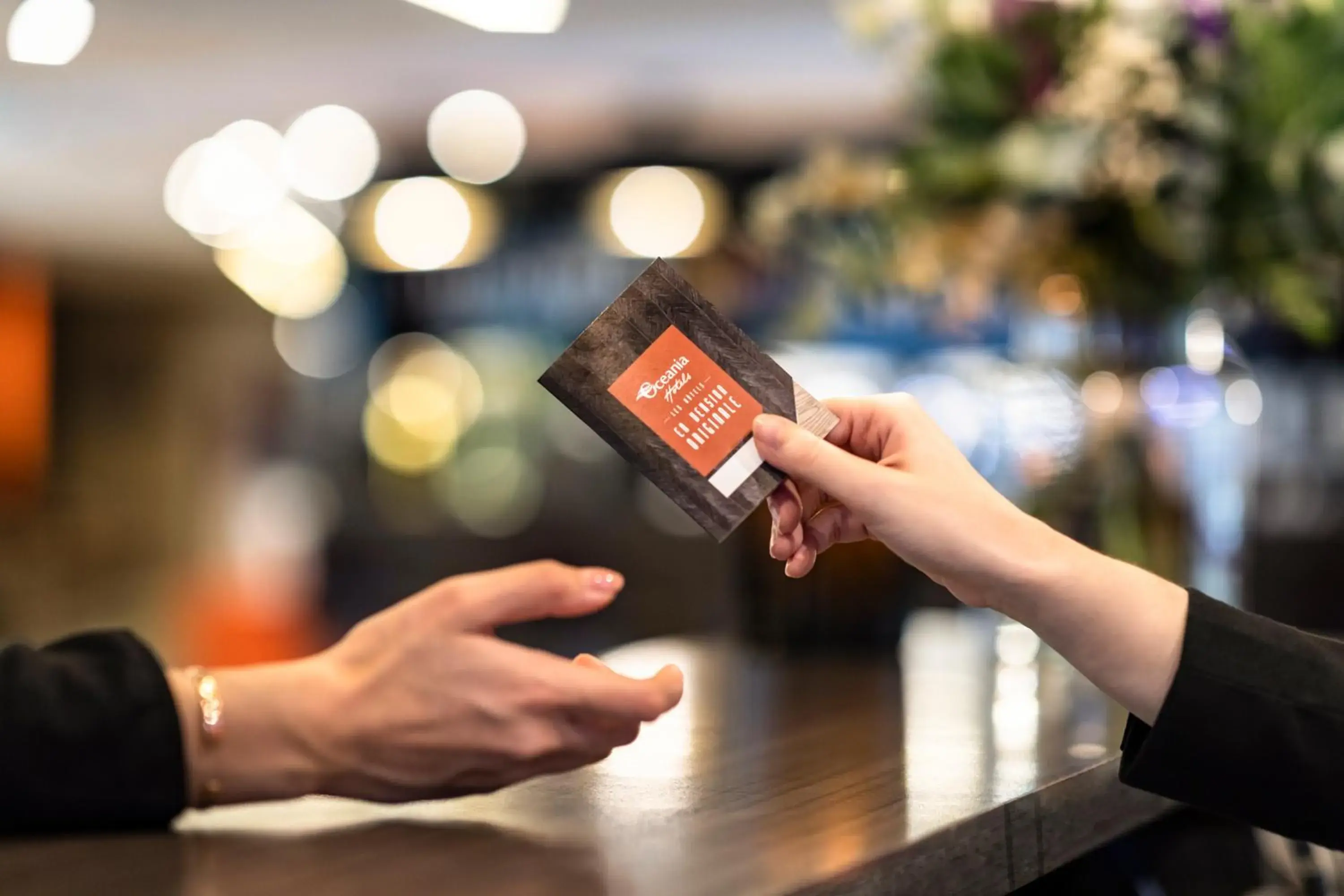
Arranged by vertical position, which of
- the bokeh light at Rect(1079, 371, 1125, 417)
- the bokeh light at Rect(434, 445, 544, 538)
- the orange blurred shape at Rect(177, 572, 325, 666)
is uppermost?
the bokeh light at Rect(1079, 371, 1125, 417)

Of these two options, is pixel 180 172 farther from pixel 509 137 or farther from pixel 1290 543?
pixel 1290 543

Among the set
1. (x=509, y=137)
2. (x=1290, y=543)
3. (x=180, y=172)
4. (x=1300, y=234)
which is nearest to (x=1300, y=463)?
(x=1290, y=543)

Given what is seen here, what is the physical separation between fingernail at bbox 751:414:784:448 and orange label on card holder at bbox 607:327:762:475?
0.02m

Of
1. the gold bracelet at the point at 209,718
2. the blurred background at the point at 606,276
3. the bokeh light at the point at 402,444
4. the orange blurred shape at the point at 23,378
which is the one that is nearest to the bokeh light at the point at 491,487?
the blurred background at the point at 606,276

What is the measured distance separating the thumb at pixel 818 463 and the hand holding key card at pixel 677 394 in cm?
2

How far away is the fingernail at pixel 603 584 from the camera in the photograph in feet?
2.85

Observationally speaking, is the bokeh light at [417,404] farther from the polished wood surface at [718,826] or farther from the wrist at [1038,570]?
the wrist at [1038,570]

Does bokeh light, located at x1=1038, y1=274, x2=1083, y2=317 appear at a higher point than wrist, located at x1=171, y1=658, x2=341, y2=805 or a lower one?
higher

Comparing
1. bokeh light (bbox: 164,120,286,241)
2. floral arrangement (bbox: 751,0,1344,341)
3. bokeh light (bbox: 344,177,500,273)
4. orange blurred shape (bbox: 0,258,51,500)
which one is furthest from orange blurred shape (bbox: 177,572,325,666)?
floral arrangement (bbox: 751,0,1344,341)

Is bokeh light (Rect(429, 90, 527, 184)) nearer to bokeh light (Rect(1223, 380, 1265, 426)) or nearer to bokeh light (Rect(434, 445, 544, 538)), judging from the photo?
bokeh light (Rect(434, 445, 544, 538))

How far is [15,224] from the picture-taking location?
329 inches

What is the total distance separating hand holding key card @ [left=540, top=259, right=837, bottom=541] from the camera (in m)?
0.87

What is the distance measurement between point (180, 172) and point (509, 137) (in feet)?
4.99

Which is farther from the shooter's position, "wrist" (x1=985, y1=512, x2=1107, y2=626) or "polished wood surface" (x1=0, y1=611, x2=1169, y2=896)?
"wrist" (x1=985, y1=512, x2=1107, y2=626)
